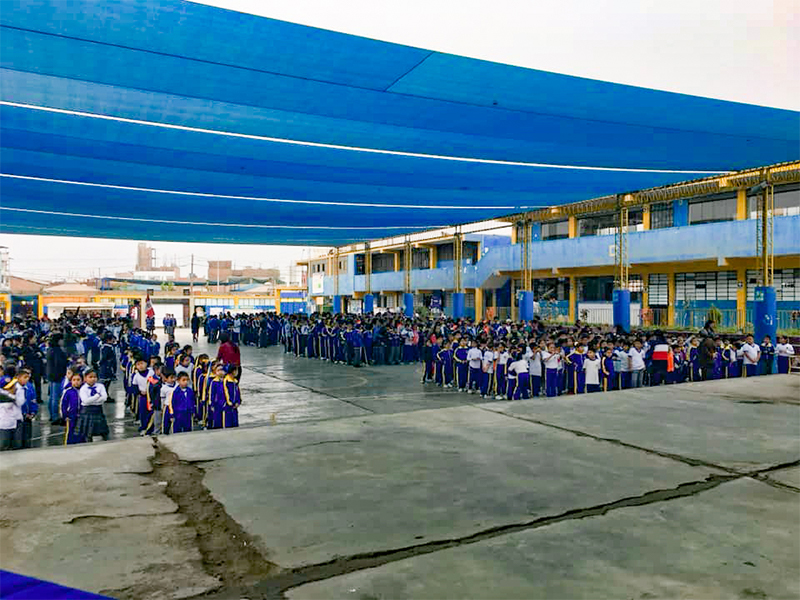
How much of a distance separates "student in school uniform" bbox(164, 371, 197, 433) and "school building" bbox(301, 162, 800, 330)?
13.8 meters

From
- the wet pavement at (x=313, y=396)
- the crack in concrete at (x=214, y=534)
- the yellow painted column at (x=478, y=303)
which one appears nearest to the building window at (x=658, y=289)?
the yellow painted column at (x=478, y=303)

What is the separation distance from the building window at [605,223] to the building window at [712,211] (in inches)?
109

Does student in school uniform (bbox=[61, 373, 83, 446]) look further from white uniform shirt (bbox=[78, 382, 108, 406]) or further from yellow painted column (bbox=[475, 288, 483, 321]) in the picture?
yellow painted column (bbox=[475, 288, 483, 321])

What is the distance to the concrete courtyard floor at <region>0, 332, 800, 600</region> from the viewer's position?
3.66 m

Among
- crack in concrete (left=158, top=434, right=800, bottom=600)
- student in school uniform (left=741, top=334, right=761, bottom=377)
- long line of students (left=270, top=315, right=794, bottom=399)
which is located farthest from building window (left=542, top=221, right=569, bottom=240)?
crack in concrete (left=158, top=434, right=800, bottom=600)

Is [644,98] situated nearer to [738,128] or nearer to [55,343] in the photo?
Answer: [738,128]

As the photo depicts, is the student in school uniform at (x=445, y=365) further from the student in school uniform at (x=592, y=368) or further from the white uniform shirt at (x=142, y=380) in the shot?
the white uniform shirt at (x=142, y=380)

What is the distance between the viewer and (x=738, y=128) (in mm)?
9398

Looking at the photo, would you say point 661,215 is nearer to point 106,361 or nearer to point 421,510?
point 106,361

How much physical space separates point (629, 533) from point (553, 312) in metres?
29.2

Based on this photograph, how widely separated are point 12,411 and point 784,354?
52.9 ft

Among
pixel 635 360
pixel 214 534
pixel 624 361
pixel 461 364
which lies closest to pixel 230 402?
pixel 214 534

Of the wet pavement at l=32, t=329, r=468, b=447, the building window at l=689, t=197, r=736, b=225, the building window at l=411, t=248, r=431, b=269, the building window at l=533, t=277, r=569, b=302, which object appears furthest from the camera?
the building window at l=411, t=248, r=431, b=269

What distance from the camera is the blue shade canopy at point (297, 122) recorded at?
6.16 metres
